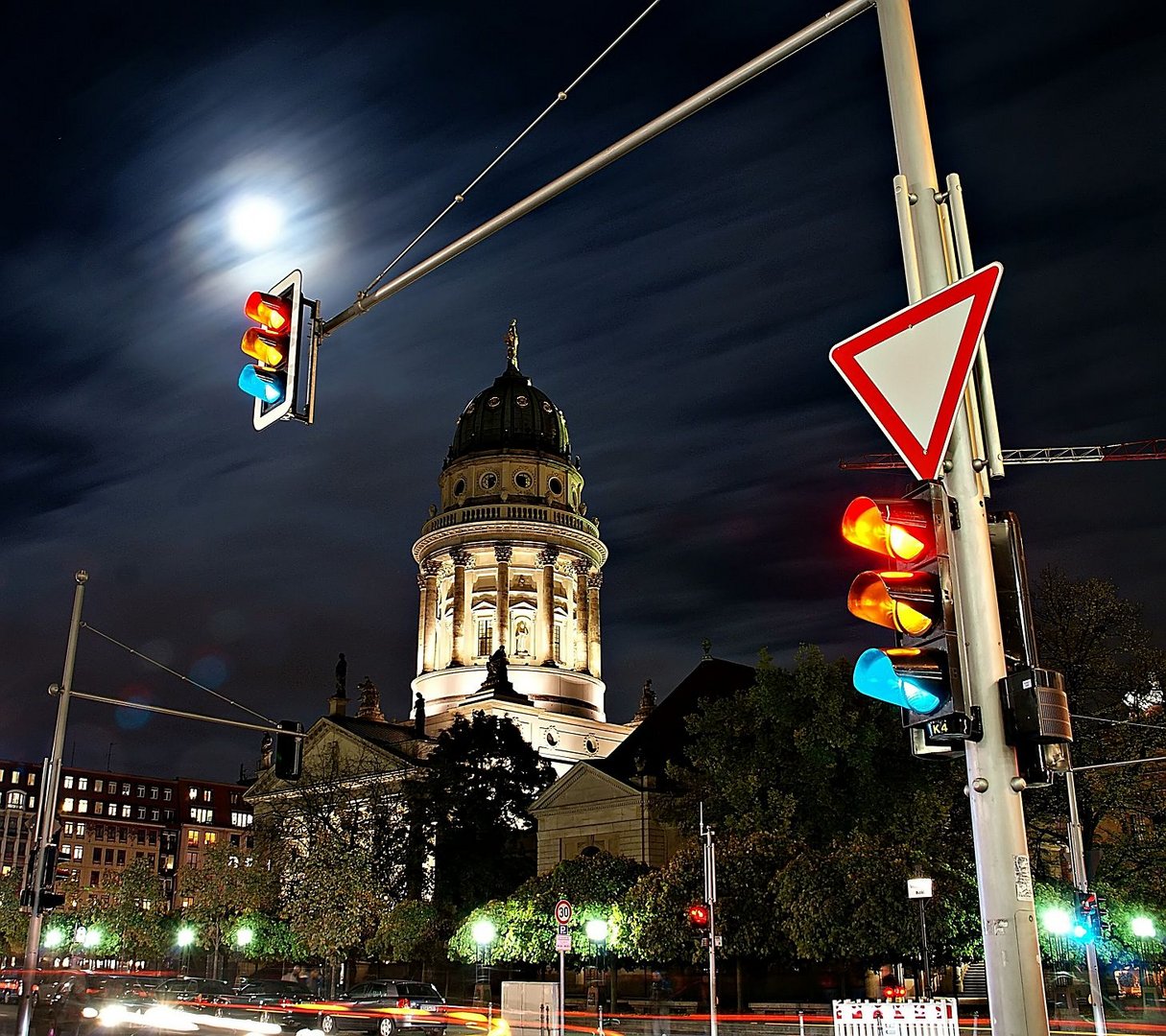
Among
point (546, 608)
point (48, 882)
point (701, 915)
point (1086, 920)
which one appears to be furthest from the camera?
point (546, 608)

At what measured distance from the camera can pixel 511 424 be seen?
119 metres

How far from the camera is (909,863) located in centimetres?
3969

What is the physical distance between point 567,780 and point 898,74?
207ft

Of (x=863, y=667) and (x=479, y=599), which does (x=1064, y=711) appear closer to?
(x=863, y=667)

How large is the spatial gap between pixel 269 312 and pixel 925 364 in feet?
22.5

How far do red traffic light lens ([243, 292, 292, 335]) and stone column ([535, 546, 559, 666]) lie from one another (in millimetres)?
96741

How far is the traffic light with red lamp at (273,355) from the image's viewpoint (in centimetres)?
1160

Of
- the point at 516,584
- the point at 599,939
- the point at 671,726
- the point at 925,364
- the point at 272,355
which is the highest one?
the point at 516,584

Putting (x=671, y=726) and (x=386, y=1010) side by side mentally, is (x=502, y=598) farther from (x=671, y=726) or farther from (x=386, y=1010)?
(x=386, y=1010)

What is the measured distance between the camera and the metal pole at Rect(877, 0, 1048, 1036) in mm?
6227

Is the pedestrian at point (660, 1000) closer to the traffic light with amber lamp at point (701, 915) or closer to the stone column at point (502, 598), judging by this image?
the traffic light with amber lamp at point (701, 915)

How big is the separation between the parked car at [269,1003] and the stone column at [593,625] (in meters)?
64.1

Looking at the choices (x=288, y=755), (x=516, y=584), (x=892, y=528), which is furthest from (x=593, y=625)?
(x=892, y=528)

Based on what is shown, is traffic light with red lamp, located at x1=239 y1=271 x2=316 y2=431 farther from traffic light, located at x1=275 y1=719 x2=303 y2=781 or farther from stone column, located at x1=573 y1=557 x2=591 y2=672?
stone column, located at x1=573 y1=557 x2=591 y2=672
